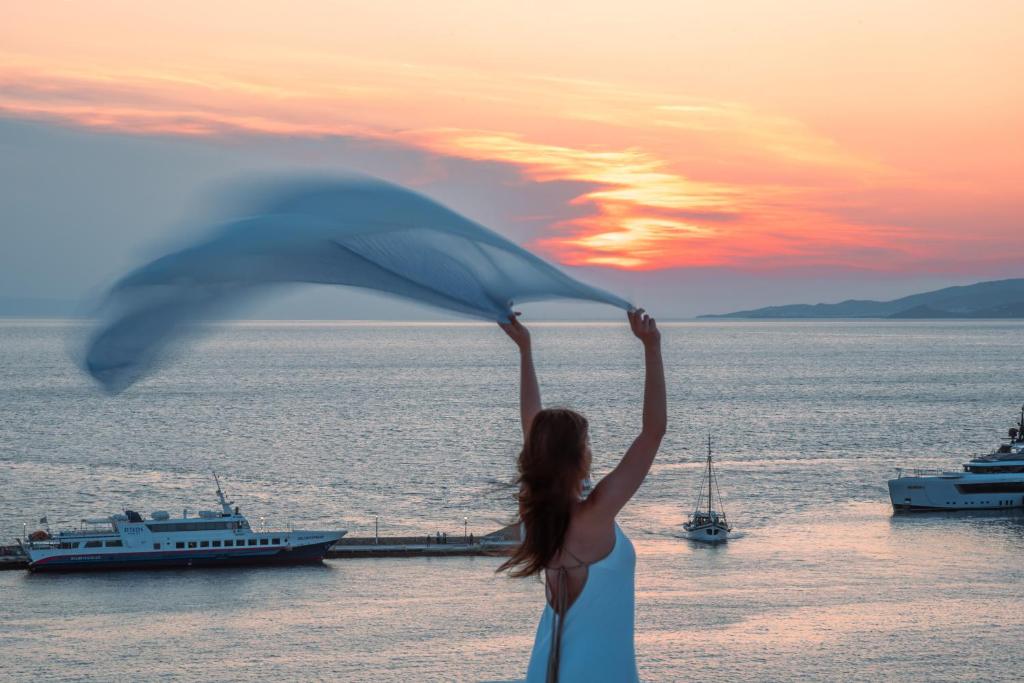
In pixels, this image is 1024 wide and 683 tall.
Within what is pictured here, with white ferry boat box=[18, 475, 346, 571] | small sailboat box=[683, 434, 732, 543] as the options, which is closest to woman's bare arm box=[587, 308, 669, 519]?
white ferry boat box=[18, 475, 346, 571]

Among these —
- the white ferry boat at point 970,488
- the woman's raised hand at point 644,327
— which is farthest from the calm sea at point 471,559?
the white ferry boat at point 970,488

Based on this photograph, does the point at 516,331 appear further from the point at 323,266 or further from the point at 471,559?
the point at 471,559

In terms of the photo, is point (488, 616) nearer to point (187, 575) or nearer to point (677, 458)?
point (187, 575)

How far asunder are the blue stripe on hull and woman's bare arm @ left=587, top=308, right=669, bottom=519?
135 ft

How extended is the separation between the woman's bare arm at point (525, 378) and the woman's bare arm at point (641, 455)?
51 centimetres

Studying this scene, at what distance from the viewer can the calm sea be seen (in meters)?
31.1

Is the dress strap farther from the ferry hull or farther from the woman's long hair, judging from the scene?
the ferry hull

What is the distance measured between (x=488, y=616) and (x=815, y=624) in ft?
32.6

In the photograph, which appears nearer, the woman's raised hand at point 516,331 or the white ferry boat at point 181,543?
the woman's raised hand at point 516,331

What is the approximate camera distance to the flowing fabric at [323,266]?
3371 millimetres

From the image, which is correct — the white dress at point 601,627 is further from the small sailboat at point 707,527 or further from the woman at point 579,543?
the small sailboat at point 707,527

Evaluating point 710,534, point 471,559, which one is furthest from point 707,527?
point 471,559

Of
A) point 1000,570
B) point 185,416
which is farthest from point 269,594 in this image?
point 185,416

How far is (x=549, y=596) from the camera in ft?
9.95
